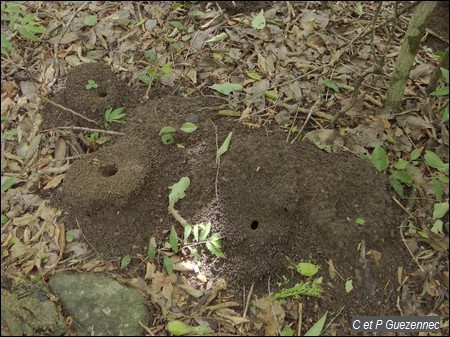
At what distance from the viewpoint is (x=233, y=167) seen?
8.25ft

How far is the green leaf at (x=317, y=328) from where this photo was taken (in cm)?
212

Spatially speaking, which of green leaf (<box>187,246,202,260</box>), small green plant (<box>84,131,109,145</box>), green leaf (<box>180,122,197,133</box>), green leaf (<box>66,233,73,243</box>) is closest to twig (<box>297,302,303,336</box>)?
green leaf (<box>187,246,202,260</box>)

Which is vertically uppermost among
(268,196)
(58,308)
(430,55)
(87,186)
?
(430,55)

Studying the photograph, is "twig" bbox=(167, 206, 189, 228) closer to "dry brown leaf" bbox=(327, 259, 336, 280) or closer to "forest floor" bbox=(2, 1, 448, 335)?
"forest floor" bbox=(2, 1, 448, 335)

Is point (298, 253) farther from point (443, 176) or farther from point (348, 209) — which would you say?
point (443, 176)

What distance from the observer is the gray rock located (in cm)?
216

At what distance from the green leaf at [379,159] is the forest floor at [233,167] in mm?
13

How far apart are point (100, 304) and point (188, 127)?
1.15m

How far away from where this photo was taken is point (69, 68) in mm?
3152

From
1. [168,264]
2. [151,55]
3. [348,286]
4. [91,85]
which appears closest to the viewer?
[348,286]

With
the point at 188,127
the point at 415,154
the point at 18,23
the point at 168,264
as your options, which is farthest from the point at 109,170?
the point at 415,154

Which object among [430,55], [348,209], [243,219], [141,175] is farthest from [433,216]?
[141,175]

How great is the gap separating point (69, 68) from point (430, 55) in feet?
8.61

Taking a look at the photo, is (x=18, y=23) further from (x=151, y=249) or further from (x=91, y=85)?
(x=151, y=249)
